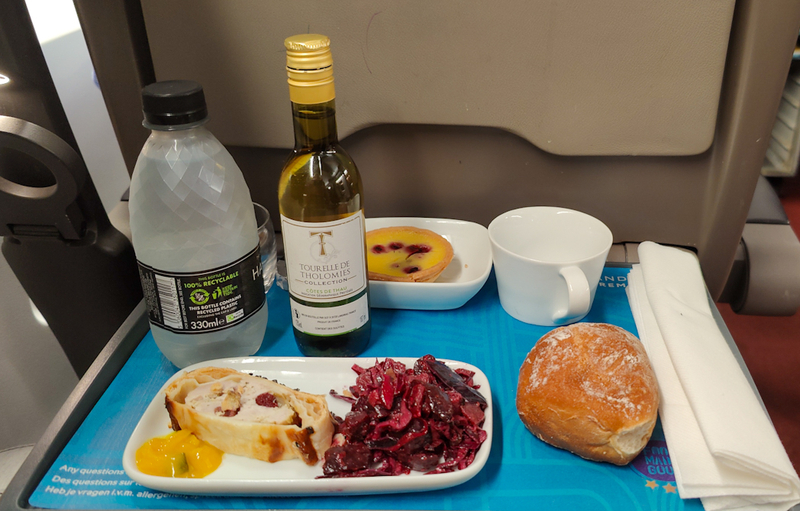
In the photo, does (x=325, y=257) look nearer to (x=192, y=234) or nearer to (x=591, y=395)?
(x=192, y=234)

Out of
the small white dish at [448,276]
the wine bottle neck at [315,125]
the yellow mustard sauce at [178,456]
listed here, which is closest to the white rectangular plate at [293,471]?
the yellow mustard sauce at [178,456]

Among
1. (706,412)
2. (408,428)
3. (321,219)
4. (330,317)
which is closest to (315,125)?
(321,219)

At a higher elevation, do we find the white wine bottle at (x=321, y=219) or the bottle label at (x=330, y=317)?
the white wine bottle at (x=321, y=219)

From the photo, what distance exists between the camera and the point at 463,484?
57cm

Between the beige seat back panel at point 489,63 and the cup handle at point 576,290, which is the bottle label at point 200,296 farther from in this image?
the cup handle at point 576,290

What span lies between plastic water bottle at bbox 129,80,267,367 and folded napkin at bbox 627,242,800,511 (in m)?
0.47

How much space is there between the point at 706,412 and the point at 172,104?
1.93 feet

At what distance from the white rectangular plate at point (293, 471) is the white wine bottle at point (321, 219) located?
56 mm

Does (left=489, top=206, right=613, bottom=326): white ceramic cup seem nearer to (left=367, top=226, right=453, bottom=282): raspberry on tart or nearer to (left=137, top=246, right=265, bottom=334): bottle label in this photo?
(left=367, top=226, right=453, bottom=282): raspberry on tart

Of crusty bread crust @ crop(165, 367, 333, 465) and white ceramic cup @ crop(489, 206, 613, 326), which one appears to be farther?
white ceramic cup @ crop(489, 206, 613, 326)

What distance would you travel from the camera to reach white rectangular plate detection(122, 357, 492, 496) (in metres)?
0.54

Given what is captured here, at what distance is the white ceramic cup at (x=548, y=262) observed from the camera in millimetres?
707

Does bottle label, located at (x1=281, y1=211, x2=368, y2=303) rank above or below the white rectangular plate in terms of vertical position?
above

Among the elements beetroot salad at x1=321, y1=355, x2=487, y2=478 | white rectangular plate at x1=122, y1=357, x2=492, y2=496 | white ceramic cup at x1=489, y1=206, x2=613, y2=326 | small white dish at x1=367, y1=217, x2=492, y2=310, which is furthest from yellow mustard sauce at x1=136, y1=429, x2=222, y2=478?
white ceramic cup at x1=489, y1=206, x2=613, y2=326
